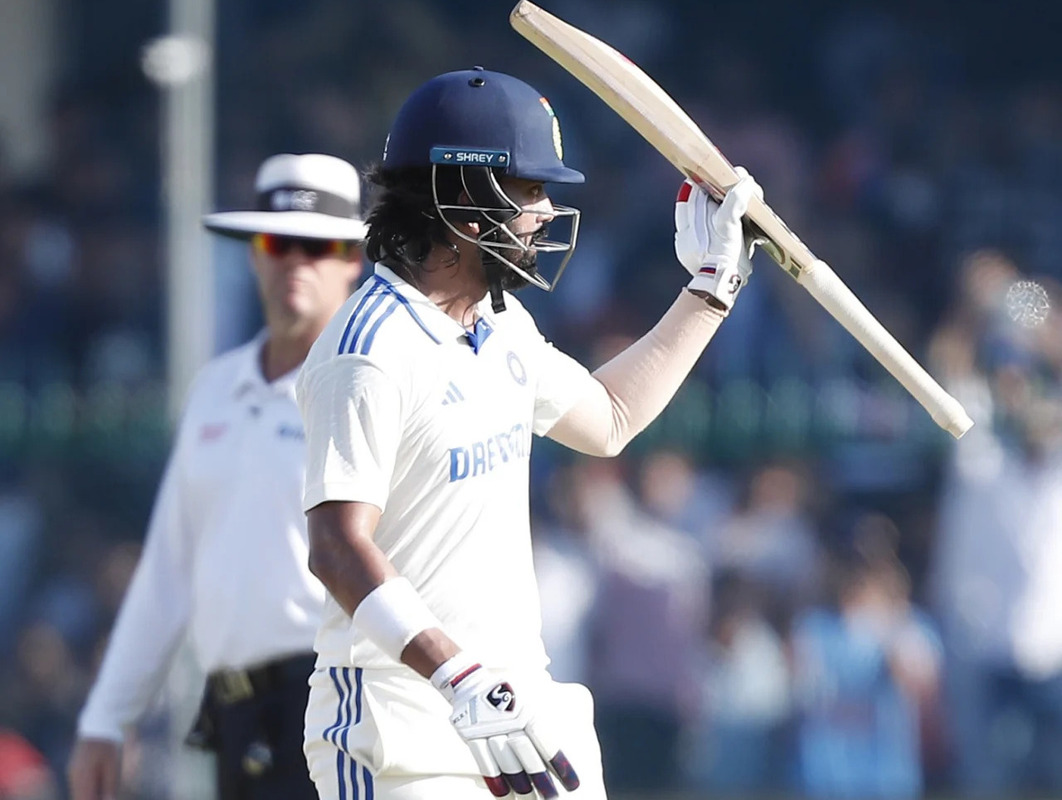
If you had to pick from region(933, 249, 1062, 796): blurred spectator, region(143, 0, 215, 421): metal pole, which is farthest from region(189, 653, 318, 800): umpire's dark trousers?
region(933, 249, 1062, 796): blurred spectator

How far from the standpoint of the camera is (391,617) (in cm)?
264

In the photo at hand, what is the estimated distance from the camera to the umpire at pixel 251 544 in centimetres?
388

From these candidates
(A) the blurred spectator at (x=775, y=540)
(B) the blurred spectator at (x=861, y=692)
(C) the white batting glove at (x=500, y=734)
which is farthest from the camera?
(A) the blurred spectator at (x=775, y=540)

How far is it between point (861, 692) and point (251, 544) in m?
3.99

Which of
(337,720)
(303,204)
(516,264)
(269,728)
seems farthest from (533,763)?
(303,204)

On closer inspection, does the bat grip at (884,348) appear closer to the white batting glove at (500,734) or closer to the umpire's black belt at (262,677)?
the white batting glove at (500,734)

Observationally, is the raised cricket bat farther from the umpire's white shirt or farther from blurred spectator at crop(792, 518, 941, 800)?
blurred spectator at crop(792, 518, 941, 800)

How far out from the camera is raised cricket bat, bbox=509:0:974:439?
334 centimetres

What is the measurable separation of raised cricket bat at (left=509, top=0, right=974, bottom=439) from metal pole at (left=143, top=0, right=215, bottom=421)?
4417 millimetres

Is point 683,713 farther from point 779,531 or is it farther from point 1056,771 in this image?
point 1056,771

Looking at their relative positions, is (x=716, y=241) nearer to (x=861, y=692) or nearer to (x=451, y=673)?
(x=451, y=673)

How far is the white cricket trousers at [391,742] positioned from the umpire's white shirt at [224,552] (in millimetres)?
1006

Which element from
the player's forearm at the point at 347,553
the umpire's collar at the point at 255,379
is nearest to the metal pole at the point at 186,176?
the umpire's collar at the point at 255,379

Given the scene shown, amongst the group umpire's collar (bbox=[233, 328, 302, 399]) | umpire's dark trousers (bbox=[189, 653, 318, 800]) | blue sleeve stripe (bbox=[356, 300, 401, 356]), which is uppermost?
blue sleeve stripe (bbox=[356, 300, 401, 356])
